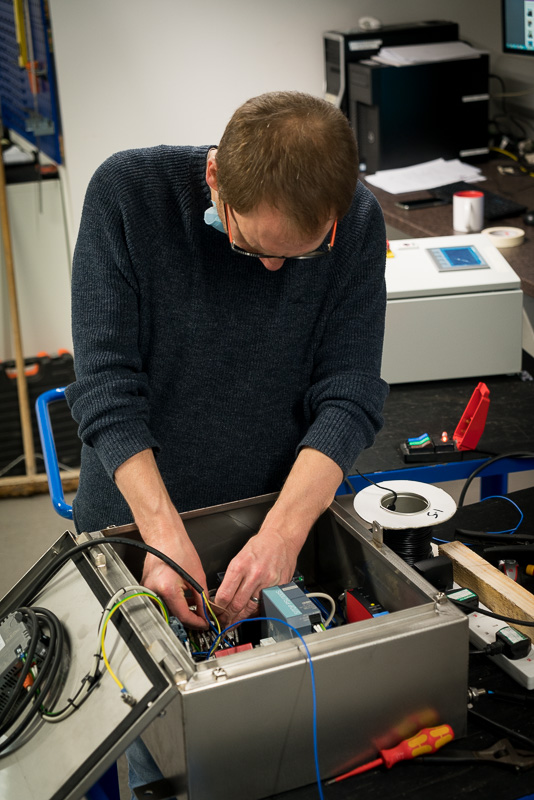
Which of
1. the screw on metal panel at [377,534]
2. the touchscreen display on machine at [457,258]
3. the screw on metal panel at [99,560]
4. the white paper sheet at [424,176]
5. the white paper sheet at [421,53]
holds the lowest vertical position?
the screw on metal panel at [377,534]

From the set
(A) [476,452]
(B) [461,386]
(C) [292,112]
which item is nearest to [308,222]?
(C) [292,112]

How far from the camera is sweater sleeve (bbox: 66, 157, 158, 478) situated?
3.79 ft

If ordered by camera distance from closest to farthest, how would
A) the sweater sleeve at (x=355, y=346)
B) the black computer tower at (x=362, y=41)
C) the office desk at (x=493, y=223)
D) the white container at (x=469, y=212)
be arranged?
1. the sweater sleeve at (x=355, y=346)
2. the office desk at (x=493, y=223)
3. the white container at (x=469, y=212)
4. the black computer tower at (x=362, y=41)

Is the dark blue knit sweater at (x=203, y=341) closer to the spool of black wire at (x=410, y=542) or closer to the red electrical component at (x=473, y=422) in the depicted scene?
the spool of black wire at (x=410, y=542)

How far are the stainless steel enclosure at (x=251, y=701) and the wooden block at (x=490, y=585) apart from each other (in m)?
0.22

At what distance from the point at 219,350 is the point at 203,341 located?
0.09ft

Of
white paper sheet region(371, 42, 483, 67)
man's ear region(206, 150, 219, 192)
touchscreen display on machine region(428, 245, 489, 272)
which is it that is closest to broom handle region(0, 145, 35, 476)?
white paper sheet region(371, 42, 483, 67)

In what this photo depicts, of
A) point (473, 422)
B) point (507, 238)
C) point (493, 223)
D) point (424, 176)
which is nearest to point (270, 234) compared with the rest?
point (473, 422)

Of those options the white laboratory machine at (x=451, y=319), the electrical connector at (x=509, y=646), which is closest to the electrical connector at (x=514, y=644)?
the electrical connector at (x=509, y=646)

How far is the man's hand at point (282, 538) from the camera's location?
1059mm

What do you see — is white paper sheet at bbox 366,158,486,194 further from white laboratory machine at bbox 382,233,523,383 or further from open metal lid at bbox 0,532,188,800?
open metal lid at bbox 0,532,188,800

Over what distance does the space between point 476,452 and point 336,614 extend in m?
0.70

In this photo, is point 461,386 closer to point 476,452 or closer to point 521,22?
point 476,452

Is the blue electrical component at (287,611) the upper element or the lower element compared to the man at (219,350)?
lower
